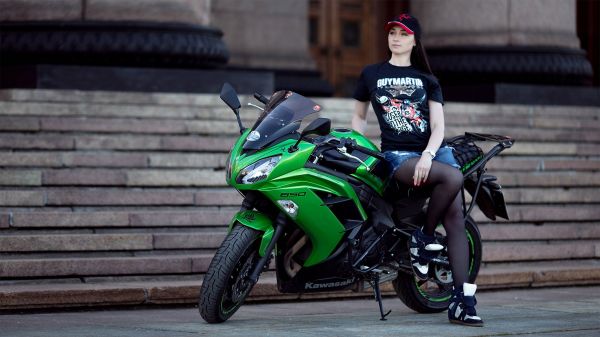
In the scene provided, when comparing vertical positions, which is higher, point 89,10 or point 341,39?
point 89,10

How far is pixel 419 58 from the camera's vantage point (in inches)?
298

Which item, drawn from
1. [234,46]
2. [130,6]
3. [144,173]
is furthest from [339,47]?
[144,173]

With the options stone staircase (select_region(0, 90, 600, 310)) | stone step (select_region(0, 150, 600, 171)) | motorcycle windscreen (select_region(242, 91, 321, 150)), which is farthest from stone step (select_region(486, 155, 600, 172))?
motorcycle windscreen (select_region(242, 91, 321, 150))

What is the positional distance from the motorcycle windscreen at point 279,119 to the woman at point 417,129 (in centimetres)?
48

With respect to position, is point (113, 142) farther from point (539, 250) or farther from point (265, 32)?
point (265, 32)

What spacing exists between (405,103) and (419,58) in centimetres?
27

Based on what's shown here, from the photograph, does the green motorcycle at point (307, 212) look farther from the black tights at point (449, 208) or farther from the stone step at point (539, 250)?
the stone step at point (539, 250)

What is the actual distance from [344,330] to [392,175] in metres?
0.93

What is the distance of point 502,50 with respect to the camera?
15695mm

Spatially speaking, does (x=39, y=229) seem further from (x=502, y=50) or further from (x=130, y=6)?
(x=502, y=50)

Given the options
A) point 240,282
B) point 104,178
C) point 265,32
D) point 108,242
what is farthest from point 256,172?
point 265,32

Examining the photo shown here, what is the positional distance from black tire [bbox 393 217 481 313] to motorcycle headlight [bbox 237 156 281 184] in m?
1.33

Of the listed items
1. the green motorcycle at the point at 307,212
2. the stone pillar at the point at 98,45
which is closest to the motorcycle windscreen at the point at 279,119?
the green motorcycle at the point at 307,212

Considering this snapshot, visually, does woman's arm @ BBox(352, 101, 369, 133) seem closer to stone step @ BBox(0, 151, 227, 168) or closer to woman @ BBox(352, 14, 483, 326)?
woman @ BBox(352, 14, 483, 326)
